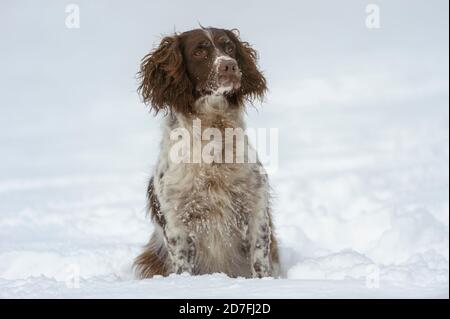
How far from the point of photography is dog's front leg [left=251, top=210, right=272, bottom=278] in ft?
21.0

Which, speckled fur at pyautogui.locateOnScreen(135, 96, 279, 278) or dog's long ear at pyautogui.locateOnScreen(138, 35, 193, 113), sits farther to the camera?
dog's long ear at pyautogui.locateOnScreen(138, 35, 193, 113)

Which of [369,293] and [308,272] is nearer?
[369,293]

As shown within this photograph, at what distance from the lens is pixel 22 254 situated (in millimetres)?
8375

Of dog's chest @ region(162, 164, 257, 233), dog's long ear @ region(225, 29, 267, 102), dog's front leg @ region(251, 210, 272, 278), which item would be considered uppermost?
dog's long ear @ region(225, 29, 267, 102)

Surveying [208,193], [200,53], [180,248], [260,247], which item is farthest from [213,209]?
[200,53]

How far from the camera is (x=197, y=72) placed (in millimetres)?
6500

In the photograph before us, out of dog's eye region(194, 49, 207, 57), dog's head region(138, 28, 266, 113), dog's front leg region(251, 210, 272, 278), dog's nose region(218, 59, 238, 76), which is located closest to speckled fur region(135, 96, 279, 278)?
dog's front leg region(251, 210, 272, 278)

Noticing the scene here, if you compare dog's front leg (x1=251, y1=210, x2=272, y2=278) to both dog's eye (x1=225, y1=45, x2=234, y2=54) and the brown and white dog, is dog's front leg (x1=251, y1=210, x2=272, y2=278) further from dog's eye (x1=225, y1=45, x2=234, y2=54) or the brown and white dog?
dog's eye (x1=225, y1=45, x2=234, y2=54)

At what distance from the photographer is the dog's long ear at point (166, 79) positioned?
6.52 m

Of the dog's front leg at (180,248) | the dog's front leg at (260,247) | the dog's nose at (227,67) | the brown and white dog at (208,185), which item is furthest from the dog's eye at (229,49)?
the dog's front leg at (180,248)

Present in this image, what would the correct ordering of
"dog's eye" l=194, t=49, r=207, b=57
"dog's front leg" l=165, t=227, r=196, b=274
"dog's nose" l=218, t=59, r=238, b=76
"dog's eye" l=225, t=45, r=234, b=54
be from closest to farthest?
1. "dog's nose" l=218, t=59, r=238, b=76
2. "dog's front leg" l=165, t=227, r=196, b=274
3. "dog's eye" l=194, t=49, r=207, b=57
4. "dog's eye" l=225, t=45, r=234, b=54
